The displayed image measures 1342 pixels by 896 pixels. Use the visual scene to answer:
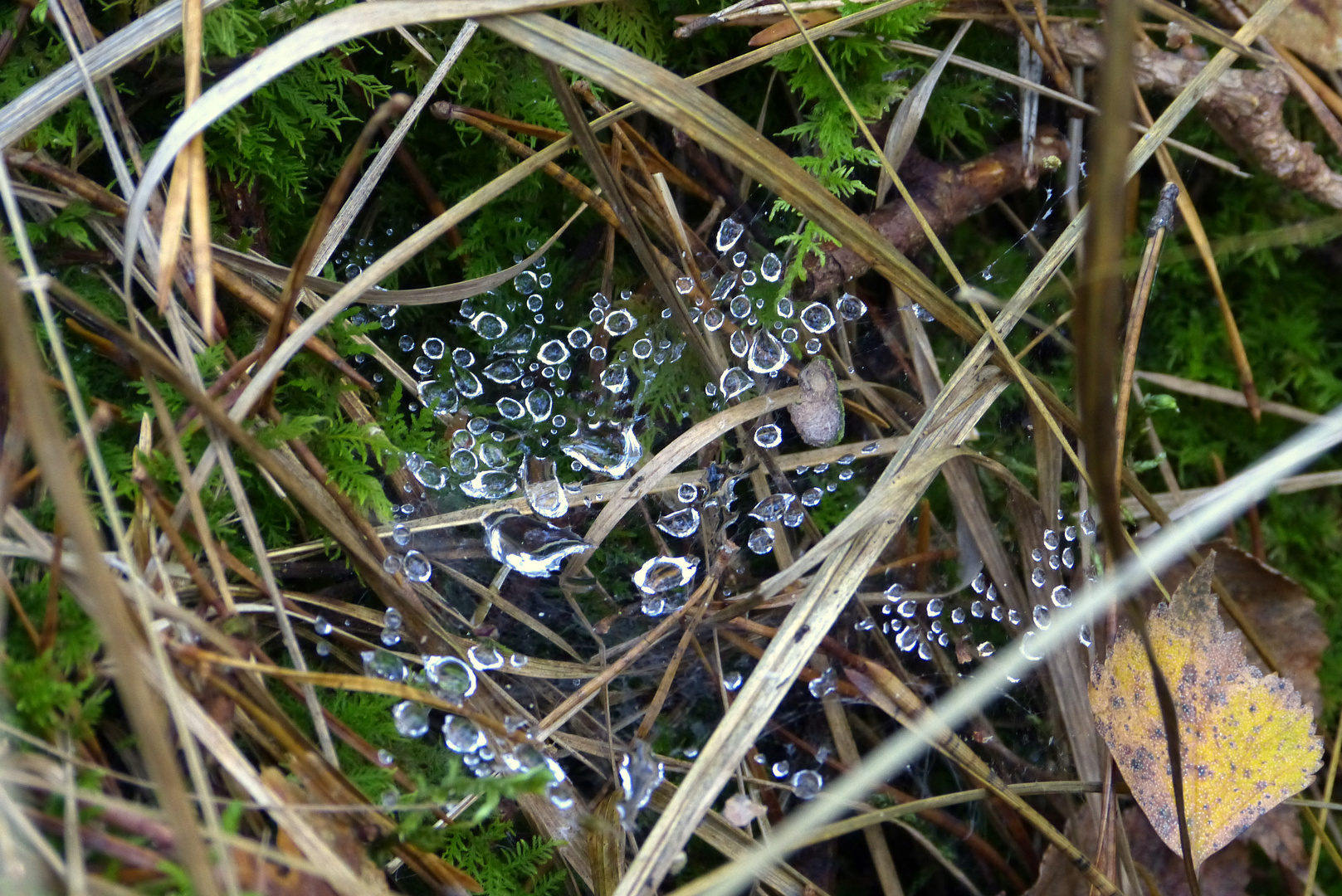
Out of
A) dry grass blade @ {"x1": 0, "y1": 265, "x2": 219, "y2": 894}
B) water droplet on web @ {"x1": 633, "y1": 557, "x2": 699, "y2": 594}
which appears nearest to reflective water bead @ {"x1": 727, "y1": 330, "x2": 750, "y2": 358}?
water droplet on web @ {"x1": 633, "y1": 557, "x2": 699, "y2": 594}

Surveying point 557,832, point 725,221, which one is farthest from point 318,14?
point 557,832

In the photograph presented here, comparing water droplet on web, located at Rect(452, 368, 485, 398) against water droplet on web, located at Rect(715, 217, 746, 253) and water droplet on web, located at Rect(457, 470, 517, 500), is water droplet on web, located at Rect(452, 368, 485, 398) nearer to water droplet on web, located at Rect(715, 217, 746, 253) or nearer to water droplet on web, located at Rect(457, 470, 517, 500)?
water droplet on web, located at Rect(457, 470, 517, 500)

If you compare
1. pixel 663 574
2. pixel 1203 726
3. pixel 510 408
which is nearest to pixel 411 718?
pixel 663 574

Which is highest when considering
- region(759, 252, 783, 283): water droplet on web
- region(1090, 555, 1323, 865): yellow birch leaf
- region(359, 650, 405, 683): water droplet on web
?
region(759, 252, 783, 283): water droplet on web

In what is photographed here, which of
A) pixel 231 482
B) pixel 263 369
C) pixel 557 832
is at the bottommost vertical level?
pixel 557 832

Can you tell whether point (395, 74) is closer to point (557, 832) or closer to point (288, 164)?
point (288, 164)

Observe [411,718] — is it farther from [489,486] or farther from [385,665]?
[489,486]

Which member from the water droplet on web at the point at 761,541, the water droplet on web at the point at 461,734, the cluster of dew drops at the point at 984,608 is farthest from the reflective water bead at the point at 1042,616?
the water droplet on web at the point at 461,734
